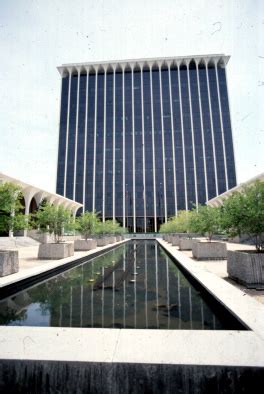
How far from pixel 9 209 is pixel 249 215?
9.28 metres

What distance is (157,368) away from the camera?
2.53m

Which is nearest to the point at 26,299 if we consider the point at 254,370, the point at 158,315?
the point at 158,315

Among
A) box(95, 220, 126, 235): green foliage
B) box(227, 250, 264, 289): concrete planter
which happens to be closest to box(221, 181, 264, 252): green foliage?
box(227, 250, 264, 289): concrete planter

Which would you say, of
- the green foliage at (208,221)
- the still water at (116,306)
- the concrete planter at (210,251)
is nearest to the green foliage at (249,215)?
the still water at (116,306)

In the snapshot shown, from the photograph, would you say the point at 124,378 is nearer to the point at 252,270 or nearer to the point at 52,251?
the point at 252,270

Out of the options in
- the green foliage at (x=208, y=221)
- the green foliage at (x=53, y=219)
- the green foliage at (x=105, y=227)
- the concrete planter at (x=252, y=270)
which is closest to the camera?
the concrete planter at (x=252, y=270)

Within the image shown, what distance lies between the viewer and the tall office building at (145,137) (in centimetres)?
7531

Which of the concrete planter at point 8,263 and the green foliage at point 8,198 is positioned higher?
the green foliage at point 8,198

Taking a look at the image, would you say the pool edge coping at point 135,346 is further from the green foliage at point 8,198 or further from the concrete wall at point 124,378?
the green foliage at point 8,198

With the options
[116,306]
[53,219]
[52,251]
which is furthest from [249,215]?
[53,219]

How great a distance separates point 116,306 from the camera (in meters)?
5.22

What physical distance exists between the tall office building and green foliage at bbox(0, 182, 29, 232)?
214 ft

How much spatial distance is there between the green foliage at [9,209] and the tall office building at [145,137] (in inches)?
2571

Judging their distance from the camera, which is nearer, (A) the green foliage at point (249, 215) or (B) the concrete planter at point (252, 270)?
(B) the concrete planter at point (252, 270)
